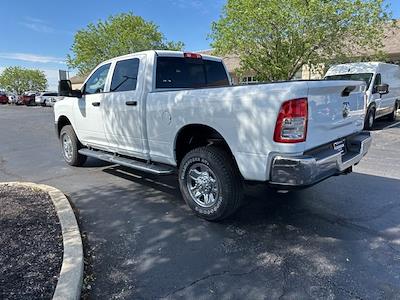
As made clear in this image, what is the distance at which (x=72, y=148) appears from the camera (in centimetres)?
698

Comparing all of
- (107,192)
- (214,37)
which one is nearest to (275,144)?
(107,192)

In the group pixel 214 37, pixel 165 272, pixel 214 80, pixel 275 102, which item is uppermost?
pixel 214 37

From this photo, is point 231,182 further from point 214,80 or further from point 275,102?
point 214,80

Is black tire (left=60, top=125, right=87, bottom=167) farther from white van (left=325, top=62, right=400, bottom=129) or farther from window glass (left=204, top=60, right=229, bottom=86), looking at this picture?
white van (left=325, top=62, right=400, bottom=129)

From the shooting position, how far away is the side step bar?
4.62 metres

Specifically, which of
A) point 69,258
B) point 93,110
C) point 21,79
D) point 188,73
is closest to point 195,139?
point 188,73

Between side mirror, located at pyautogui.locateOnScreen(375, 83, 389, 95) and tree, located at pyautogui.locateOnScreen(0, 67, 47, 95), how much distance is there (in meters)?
77.4

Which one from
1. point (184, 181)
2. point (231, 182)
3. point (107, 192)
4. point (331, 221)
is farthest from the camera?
point (107, 192)

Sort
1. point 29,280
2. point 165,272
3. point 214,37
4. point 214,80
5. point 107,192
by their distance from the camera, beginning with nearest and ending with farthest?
point 29,280
point 165,272
point 107,192
point 214,80
point 214,37

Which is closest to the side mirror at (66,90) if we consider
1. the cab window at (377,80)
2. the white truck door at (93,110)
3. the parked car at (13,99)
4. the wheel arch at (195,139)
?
the white truck door at (93,110)

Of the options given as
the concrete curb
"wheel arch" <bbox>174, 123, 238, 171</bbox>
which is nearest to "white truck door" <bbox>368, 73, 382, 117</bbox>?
"wheel arch" <bbox>174, 123, 238, 171</bbox>

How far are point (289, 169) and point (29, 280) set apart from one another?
250 centimetres

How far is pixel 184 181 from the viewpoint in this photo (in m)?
4.38

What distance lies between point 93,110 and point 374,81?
9868 mm
